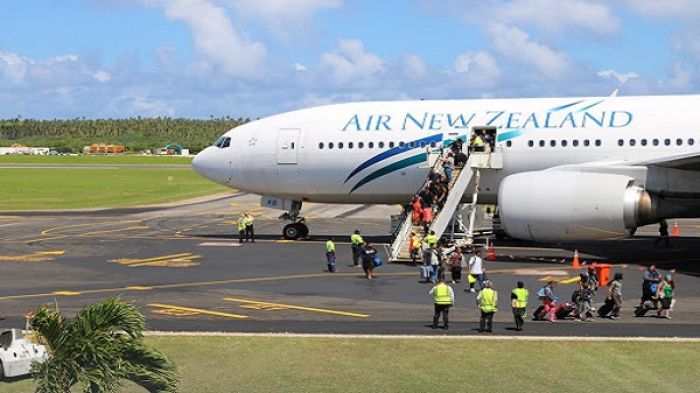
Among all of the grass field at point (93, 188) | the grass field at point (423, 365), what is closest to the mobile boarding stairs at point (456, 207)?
the grass field at point (423, 365)

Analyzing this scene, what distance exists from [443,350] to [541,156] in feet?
59.1

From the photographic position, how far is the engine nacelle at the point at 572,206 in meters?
31.9

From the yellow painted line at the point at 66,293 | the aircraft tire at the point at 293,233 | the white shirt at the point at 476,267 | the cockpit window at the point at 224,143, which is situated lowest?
the yellow painted line at the point at 66,293

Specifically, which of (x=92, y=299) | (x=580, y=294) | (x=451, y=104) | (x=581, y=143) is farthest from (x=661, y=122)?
(x=92, y=299)

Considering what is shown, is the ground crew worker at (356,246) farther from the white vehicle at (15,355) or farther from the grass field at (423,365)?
the white vehicle at (15,355)

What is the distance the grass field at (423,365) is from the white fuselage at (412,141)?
16326mm

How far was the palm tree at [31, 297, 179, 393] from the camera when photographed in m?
11.7

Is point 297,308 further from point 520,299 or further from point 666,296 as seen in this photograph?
point 666,296

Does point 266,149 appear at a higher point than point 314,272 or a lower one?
higher

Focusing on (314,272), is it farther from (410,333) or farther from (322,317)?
(410,333)

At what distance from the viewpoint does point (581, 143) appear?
35.9 m

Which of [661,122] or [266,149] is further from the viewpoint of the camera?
[266,149]

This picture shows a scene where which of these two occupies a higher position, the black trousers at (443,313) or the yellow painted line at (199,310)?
the black trousers at (443,313)

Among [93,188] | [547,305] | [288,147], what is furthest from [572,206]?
[93,188]
